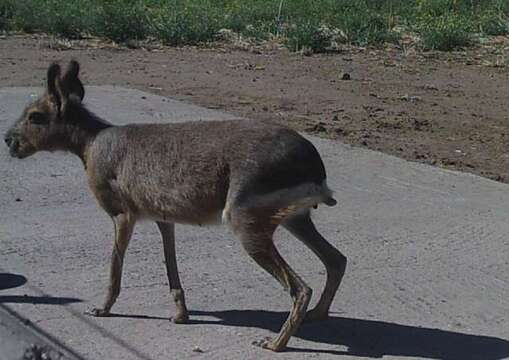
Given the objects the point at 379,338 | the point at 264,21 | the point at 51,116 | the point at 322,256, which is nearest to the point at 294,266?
the point at 322,256

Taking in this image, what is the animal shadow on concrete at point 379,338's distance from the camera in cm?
672

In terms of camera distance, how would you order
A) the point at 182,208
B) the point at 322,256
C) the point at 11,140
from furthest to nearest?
the point at 11,140
the point at 322,256
the point at 182,208

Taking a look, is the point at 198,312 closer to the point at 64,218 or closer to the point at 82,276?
the point at 82,276

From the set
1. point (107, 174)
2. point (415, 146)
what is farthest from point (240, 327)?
point (415, 146)

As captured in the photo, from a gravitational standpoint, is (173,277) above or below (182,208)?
below

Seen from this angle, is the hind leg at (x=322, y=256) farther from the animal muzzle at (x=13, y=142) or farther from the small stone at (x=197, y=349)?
the animal muzzle at (x=13, y=142)

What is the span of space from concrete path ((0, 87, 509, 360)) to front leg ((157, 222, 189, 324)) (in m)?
0.08

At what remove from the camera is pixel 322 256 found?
23.2 feet

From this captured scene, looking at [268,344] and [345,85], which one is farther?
[345,85]

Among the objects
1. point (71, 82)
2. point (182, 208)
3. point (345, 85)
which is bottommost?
point (345, 85)

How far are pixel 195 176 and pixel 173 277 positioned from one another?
31.4 inches

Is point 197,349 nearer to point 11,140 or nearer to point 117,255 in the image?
point 117,255

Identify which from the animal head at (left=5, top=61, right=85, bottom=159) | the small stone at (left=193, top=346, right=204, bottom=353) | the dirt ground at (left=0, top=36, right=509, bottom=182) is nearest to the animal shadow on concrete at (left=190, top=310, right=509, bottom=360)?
the small stone at (left=193, top=346, right=204, bottom=353)

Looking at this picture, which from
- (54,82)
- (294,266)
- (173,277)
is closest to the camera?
(173,277)
